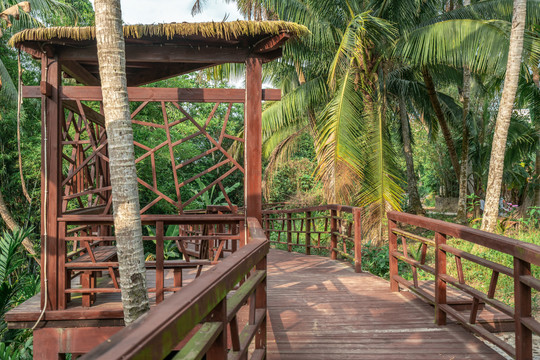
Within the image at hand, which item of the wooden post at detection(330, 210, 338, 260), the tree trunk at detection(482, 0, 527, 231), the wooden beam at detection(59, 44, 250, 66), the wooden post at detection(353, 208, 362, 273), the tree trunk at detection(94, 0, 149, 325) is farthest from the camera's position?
the wooden post at detection(330, 210, 338, 260)

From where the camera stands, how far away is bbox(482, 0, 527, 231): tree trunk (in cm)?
819

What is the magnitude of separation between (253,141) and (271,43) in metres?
1.12

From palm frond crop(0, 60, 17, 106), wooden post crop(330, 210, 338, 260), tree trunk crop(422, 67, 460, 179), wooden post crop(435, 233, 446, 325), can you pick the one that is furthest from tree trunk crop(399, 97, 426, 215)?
palm frond crop(0, 60, 17, 106)

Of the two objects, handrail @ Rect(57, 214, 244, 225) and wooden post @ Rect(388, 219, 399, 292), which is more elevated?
handrail @ Rect(57, 214, 244, 225)

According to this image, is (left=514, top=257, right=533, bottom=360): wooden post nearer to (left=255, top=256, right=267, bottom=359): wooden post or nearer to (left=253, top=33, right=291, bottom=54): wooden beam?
(left=255, top=256, right=267, bottom=359): wooden post

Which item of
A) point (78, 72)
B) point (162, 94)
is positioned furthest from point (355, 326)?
point (78, 72)

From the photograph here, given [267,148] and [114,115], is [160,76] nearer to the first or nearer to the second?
[114,115]

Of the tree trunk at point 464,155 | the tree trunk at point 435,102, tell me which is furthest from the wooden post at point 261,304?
the tree trunk at point 464,155

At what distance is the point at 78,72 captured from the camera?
20.5 feet

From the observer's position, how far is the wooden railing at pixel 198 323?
115 cm

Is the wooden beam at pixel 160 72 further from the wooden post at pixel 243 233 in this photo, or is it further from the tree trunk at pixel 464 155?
the tree trunk at pixel 464 155

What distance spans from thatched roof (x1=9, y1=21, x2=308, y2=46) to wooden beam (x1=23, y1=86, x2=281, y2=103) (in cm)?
57

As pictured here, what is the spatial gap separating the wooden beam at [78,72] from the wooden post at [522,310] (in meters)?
5.34

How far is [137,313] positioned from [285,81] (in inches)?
529
